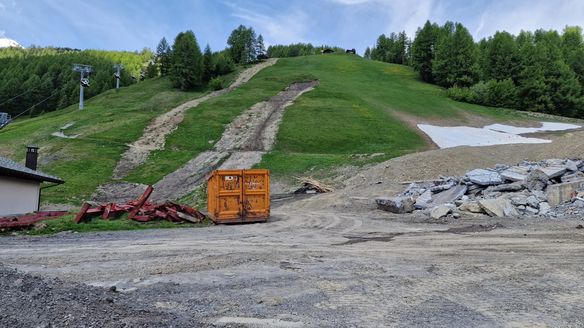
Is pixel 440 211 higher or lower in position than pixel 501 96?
lower

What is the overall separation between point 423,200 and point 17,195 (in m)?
21.5

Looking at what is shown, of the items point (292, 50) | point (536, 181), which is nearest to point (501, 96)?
point (536, 181)

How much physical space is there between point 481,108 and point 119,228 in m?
54.9

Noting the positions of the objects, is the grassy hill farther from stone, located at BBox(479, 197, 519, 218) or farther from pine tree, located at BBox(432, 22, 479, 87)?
stone, located at BBox(479, 197, 519, 218)

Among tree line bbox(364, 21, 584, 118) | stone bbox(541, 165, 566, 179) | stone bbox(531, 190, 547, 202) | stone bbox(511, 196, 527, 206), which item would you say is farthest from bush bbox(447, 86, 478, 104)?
stone bbox(511, 196, 527, 206)

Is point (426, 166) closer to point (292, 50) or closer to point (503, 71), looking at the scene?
point (503, 71)

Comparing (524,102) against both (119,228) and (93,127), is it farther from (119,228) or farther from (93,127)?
(119,228)

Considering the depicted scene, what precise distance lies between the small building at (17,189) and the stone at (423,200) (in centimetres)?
1998

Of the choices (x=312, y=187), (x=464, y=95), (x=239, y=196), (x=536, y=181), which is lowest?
(x=239, y=196)

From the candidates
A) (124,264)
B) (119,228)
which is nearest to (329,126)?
(119,228)

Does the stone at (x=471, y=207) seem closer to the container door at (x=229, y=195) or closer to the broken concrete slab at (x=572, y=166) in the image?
the broken concrete slab at (x=572, y=166)

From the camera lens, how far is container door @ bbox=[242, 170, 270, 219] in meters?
18.4

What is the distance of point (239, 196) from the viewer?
18.3m

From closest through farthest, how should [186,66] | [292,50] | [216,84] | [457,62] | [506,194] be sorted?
[506,194]
[216,84]
[186,66]
[457,62]
[292,50]
